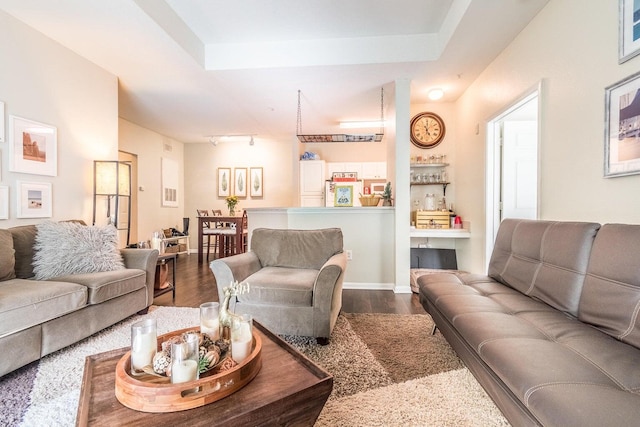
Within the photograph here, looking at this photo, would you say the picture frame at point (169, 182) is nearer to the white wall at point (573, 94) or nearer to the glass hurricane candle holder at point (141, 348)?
the glass hurricane candle holder at point (141, 348)

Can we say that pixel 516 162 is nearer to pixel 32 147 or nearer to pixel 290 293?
pixel 290 293

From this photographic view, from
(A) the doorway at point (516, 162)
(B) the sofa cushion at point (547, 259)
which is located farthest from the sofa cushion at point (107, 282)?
(A) the doorway at point (516, 162)

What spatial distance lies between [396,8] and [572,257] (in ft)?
8.54

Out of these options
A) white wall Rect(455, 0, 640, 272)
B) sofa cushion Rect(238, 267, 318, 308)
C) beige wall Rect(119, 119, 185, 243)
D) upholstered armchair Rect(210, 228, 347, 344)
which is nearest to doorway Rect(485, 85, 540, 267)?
white wall Rect(455, 0, 640, 272)

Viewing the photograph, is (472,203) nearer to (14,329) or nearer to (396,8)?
(396,8)

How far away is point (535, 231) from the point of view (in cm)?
202

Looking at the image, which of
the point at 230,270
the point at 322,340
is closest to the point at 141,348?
the point at 230,270

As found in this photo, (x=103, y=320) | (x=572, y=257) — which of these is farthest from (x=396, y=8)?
(x=103, y=320)

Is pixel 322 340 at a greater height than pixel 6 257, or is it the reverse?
Result: pixel 6 257

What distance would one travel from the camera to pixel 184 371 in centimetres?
100

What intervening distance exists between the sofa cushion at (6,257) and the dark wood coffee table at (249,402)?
165cm

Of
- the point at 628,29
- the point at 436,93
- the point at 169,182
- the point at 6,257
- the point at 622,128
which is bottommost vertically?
the point at 6,257

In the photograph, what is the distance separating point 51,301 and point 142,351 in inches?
54.8

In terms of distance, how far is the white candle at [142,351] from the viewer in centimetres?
108
